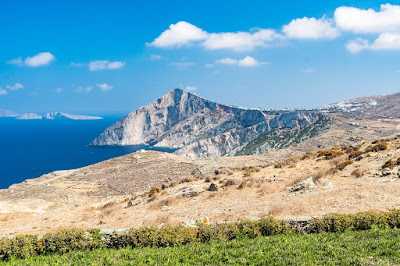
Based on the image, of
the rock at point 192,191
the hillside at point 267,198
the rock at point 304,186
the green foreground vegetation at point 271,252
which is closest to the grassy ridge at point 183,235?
the green foreground vegetation at point 271,252

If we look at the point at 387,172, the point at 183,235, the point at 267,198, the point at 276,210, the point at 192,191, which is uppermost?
the point at 387,172

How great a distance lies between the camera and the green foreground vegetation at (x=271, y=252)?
8.16 m

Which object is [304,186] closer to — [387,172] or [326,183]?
[326,183]

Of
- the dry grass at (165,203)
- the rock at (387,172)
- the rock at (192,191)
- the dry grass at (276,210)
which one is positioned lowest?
the dry grass at (165,203)

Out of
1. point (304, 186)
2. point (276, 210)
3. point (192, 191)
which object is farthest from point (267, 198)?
point (192, 191)

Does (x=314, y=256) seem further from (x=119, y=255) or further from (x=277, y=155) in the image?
(x=277, y=155)

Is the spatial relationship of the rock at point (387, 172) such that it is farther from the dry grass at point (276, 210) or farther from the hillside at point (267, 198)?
the dry grass at point (276, 210)

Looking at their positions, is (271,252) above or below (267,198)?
above

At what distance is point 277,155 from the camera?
63062 millimetres

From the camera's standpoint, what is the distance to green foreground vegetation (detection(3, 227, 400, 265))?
816 centimetres

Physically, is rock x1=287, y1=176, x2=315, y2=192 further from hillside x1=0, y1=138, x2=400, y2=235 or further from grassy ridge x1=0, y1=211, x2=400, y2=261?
grassy ridge x1=0, y1=211, x2=400, y2=261

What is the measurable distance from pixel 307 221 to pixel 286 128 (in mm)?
177963

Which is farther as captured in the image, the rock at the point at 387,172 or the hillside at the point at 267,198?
the rock at the point at 387,172

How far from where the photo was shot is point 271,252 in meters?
9.02
